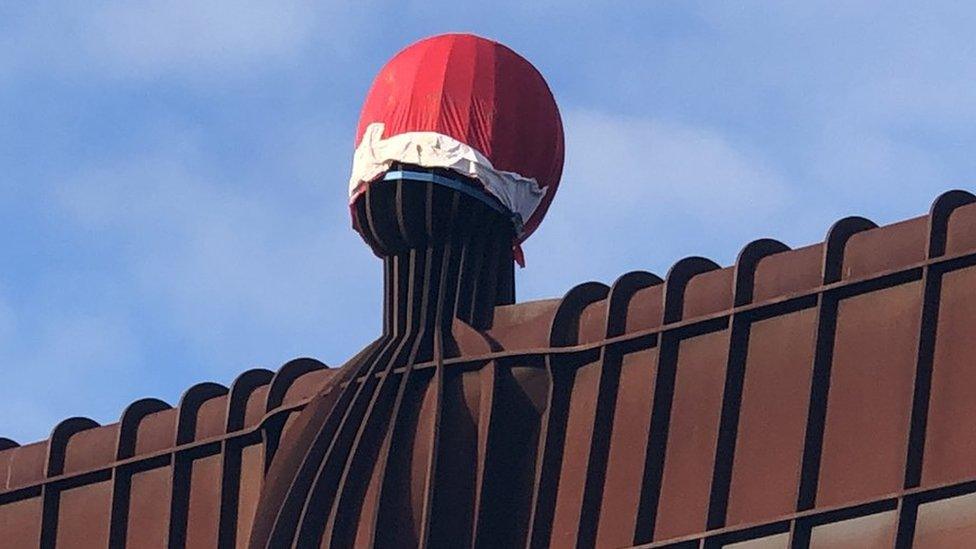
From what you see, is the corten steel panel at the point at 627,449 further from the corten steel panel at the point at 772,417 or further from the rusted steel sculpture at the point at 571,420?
the corten steel panel at the point at 772,417

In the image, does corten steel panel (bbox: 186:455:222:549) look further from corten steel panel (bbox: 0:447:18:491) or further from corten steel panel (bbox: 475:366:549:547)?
corten steel panel (bbox: 475:366:549:547)

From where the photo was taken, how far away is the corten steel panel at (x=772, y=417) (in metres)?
29.9

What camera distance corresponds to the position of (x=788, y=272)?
101 feet

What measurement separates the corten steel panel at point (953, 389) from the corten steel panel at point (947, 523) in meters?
0.26

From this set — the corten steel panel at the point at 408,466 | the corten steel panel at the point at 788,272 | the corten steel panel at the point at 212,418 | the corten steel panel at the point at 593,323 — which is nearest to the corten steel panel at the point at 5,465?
the corten steel panel at the point at 212,418

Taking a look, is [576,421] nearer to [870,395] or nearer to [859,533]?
[870,395]

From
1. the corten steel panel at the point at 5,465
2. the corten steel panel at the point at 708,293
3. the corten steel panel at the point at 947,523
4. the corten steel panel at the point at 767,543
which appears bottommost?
the corten steel panel at the point at 947,523

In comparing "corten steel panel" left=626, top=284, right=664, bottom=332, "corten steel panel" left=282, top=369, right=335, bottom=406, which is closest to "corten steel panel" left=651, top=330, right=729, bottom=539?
"corten steel panel" left=626, top=284, right=664, bottom=332

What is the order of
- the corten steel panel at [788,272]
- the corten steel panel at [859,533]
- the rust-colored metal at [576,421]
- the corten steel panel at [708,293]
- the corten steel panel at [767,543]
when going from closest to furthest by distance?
the corten steel panel at [859,533], the rust-colored metal at [576,421], the corten steel panel at [767,543], the corten steel panel at [788,272], the corten steel panel at [708,293]

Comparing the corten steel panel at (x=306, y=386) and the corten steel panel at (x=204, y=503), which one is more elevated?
the corten steel panel at (x=306, y=386)

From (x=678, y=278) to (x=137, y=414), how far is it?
9.08m

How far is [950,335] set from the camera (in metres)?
29.0

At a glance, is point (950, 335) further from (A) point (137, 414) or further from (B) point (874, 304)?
(A) point (137, 414)

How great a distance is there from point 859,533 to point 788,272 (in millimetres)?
3356
